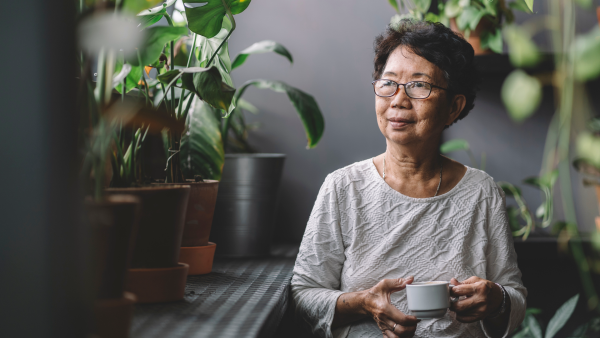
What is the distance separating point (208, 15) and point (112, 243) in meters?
0.50

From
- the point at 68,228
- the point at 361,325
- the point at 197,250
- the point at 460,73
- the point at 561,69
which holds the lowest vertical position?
the point at 361,325

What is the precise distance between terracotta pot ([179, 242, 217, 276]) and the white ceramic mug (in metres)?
0.45

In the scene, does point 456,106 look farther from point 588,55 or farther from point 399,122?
point 588,55

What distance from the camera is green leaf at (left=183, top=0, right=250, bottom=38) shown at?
84 cm

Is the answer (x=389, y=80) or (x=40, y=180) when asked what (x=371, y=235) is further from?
(x=40, y=180)

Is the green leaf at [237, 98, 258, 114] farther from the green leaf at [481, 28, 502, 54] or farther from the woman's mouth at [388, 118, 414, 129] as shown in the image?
the green leaf at [481, 28, 502, 54]

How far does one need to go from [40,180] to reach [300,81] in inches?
57.8

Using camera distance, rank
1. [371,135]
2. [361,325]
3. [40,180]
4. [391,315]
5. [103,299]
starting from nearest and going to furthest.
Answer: [40,180], [103,299], [391,315], [361,325], [371,135]

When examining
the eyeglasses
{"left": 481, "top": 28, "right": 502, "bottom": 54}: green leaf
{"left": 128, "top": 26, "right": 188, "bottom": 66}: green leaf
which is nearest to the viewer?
{"left": 128, "top": 26, "right": 188, "bottom": 66}: green leaf

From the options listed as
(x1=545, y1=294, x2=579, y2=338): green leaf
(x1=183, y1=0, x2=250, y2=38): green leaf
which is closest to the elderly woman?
(x1=545, y1=294, x2=579, y2=338): green leaf

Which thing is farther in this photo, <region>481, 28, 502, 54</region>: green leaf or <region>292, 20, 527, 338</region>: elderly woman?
<region>481, 28, 502, 54</region>: green leaf

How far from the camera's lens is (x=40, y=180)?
1.02 ft

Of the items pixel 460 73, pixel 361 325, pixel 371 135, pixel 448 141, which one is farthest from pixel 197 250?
pixel 448 141

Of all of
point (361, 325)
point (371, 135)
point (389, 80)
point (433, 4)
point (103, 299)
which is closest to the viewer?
point (103, 299)
